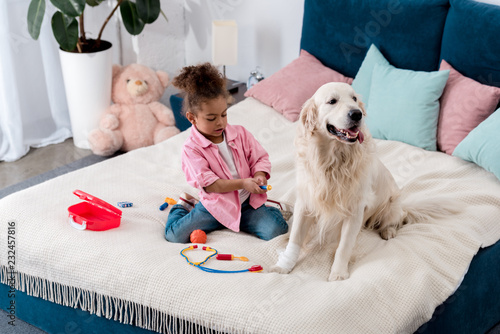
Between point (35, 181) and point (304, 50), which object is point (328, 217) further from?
point (35, 181)

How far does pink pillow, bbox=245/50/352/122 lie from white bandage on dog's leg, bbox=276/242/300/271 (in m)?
1.29

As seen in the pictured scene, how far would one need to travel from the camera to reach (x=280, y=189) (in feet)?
8.32

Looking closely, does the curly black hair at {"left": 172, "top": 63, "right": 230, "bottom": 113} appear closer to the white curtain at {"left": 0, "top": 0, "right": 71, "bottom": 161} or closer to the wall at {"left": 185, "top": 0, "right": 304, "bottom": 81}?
the wall at {"left": 185, "top": 0, "right": 304, "bottom": 81}

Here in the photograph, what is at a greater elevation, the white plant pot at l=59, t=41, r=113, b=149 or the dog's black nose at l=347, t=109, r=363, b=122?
the dog's black nose at l=347, t=109, r=363, b=122

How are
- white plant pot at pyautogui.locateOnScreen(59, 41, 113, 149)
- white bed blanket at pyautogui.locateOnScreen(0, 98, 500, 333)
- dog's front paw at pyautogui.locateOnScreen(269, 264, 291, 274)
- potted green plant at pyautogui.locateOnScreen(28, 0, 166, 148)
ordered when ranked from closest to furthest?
white bed blanket at pyautogui.locateOnScreen(0, 98, 500, 333) < dog's front paw at pyautogui.locateOnScreen(269, 264, 291, 274) < potted green plant at pyautogui.locateOnScreen(28, 0, 166, 148) < white plant pot at pyautogui.locateOnScreen(59, 41, 113, 149)

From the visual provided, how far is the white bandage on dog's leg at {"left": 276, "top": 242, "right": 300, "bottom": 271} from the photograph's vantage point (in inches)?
78.2

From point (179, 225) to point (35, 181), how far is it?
1.54 meters

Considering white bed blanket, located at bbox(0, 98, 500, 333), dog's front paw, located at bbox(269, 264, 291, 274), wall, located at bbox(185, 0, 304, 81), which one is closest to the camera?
white bed blanket, located at bbox(0, 98, 500, 333)

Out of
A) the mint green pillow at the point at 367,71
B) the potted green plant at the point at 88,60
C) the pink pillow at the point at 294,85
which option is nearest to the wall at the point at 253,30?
the pink pillow at the point at 294,85

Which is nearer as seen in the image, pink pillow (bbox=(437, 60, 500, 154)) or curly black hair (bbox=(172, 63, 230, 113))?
curly black hair (bbox=(172, 63, 230, 113))

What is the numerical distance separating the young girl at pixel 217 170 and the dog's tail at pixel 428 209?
47 centimetres

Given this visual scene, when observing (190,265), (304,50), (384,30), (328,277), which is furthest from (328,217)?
(304,50)

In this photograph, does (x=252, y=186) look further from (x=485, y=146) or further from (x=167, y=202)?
(x=485, y=146)

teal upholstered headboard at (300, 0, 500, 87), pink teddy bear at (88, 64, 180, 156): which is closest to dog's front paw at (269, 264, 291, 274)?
teal upholstered headboard at (300, 0, 500, 87)
